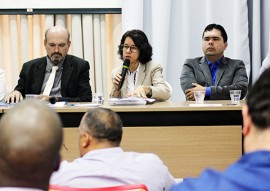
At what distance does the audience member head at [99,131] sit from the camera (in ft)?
6.84

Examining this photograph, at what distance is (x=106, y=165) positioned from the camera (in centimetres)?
184

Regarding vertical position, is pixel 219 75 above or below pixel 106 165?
above

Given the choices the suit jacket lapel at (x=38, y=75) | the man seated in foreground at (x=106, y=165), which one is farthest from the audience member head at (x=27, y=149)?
the suit jacket lapel at (x=38, y=75)

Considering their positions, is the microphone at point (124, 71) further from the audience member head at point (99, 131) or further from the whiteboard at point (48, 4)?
the audience member head at point (99, 131)

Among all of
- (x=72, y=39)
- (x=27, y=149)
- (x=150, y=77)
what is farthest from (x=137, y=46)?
(x=27, y=149)

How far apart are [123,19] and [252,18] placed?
138 centimetres

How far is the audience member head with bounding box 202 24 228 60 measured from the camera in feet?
14.7

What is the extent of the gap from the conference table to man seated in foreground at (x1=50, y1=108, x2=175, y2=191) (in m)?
1.23

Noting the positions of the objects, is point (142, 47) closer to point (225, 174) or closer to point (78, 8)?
point (78, 8)

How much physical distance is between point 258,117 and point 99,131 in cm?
122

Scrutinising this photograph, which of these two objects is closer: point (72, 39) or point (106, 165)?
point (106, 165)

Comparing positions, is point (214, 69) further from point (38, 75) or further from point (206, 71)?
point (38, 75)

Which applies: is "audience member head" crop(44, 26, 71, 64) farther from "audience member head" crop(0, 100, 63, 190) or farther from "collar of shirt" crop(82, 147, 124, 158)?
"audience member head" crop(0, 100, 63, 190)

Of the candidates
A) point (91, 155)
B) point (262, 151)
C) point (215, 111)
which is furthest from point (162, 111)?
point (262, 151)
